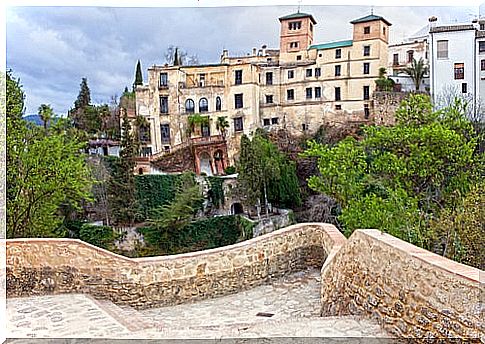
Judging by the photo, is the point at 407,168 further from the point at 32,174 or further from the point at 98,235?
the point at 98,235

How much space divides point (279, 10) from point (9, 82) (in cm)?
582

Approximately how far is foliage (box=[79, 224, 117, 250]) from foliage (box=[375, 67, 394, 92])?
8.54 m

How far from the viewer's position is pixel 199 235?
11.5m

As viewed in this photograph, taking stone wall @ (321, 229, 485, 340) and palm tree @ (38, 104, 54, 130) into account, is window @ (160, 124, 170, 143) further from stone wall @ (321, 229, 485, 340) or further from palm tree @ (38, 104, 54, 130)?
stone wall @ (321, 229, 485, 340)

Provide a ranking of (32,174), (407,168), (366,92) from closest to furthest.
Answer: (32,174) → (407,168) → (366,92)

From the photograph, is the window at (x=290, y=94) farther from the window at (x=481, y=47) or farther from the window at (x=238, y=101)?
the window at (x=481, y=47)

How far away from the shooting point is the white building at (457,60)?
1135 centimetres

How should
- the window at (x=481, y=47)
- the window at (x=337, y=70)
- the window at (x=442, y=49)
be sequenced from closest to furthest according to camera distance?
the window at (x=481, y=47), the window at (x=442, y=49), the window at (x=337, y=70)

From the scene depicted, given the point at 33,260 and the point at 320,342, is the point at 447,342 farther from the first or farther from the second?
the point at 33,260

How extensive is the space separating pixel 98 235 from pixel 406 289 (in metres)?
9.52

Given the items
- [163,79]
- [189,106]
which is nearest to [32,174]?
[163,79]

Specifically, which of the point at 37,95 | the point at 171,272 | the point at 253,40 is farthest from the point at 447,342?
the point at 253,40

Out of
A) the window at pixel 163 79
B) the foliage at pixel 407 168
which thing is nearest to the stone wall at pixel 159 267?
the foliage at pixel 407 168

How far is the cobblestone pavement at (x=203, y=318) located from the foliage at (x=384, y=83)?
11.2 meters
